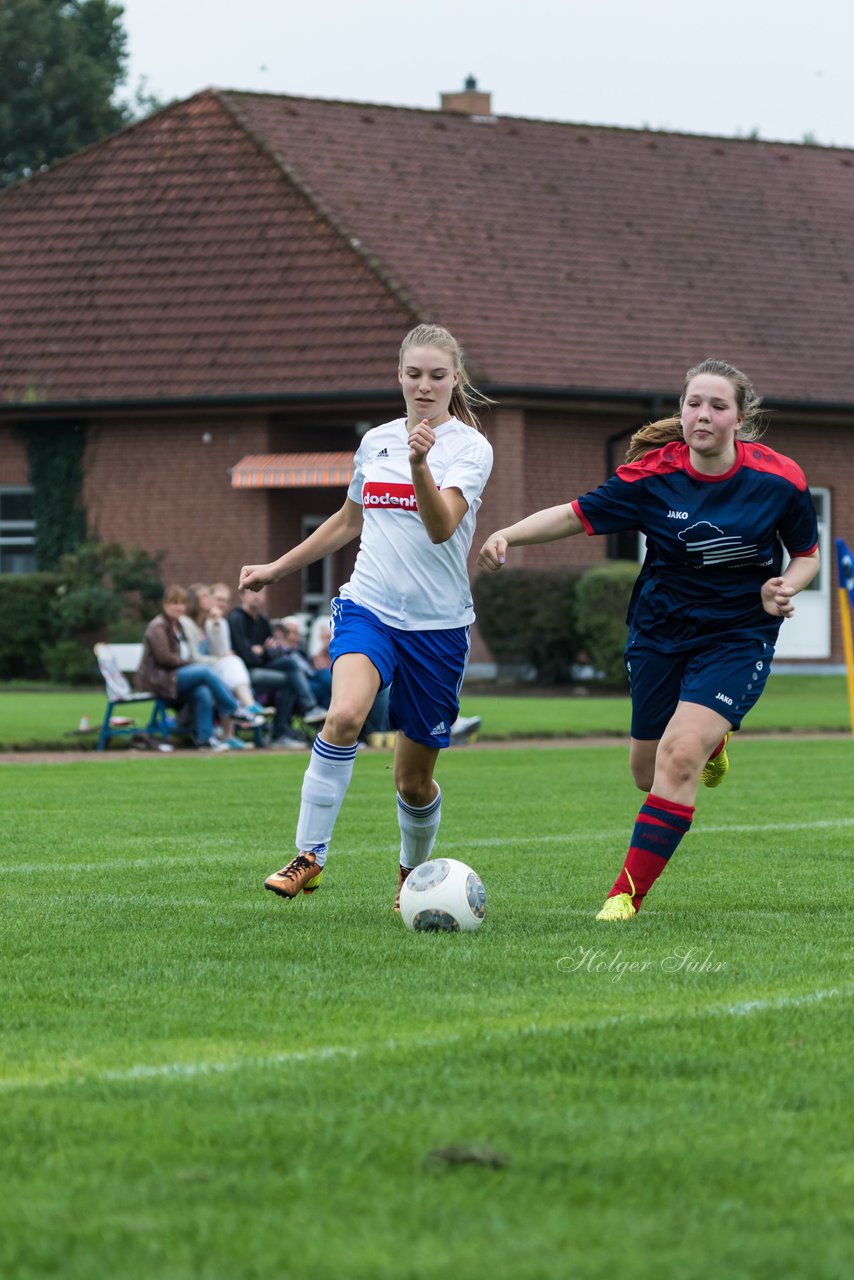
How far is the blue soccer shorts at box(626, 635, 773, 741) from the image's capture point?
764cm

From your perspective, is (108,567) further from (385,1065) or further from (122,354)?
(385,1065)

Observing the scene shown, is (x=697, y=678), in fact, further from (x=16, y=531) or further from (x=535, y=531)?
(x=16, y=531)

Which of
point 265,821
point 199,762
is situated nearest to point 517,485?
point 199,762

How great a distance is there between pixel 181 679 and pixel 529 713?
6599mm

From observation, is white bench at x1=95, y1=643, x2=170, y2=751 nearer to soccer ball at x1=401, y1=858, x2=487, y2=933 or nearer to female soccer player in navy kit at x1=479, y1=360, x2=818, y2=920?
female soccer player in navy kit at x1=479, y1=360, x2=818, y2=920

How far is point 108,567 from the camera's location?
107 ft

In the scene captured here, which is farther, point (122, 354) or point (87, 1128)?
point (122, 354)

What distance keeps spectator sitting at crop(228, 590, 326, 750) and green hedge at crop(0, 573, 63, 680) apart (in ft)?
41.4

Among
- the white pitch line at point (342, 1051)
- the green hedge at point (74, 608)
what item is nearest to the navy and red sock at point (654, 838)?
the white pitch line at point (342, 1051)

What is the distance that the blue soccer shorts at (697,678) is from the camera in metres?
7.64

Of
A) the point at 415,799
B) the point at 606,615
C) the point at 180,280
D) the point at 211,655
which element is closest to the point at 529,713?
the point at 606,615

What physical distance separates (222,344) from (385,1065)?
29.2 meters

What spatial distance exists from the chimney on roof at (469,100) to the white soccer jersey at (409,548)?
103ft

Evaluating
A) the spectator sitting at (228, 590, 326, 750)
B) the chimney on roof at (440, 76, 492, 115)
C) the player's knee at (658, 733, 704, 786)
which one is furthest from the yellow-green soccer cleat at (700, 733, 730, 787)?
the chimney on roof at (440, 76, 492, 115)
